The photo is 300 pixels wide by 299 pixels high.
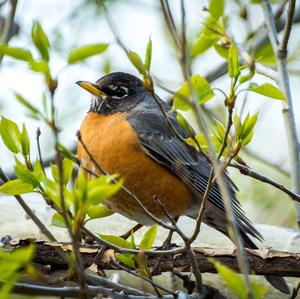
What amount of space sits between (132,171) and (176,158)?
0.39 metres

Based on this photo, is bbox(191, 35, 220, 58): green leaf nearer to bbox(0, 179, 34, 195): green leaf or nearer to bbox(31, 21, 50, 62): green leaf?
bbox(0, 179, 34, 195): green leaf

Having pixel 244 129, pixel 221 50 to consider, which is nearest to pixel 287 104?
pixel 221 50

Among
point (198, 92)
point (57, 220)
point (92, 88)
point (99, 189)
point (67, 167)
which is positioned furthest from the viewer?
point (92, 88)

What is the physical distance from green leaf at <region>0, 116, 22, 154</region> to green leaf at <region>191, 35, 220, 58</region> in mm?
970

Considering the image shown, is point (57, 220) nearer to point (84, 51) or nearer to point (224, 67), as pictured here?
point (84, 51)

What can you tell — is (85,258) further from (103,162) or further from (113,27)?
(113,27)

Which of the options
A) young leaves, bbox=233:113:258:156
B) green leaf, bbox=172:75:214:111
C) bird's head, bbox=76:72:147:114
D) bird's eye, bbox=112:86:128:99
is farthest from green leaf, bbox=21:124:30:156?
bird's eye, bbox=112:86:128:99

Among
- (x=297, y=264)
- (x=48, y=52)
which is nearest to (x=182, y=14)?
(x=48, y=52)

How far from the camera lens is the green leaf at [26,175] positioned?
99.5 inches

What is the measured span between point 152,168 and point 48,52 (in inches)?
80.5

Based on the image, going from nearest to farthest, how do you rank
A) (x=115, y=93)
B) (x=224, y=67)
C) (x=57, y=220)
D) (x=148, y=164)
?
(x=57, y=220) < (x=148, y=164) < (x=115, y=93) < (x=224, y=67)

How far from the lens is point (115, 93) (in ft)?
15.1

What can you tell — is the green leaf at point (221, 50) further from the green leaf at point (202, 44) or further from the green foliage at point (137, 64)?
the green foliage at point (137, 64)

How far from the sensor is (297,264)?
3.05 m
